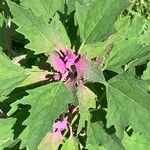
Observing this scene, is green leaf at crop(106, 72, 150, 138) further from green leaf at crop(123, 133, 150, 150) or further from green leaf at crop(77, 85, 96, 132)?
green leaf at crop(123, 133, 150, 150)

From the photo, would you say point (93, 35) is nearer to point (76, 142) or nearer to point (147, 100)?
point (147, 100)

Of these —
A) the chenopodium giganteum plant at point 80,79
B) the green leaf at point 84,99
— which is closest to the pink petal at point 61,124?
the chenopodium giganteum plant at point 80,79

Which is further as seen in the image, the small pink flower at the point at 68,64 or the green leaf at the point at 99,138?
the green leaf at the point at 99,138

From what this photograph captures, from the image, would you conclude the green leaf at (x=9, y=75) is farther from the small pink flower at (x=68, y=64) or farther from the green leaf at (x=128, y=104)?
the green leaf at (x=128, y=104)

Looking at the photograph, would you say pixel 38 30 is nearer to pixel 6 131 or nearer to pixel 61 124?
pixel 61 124

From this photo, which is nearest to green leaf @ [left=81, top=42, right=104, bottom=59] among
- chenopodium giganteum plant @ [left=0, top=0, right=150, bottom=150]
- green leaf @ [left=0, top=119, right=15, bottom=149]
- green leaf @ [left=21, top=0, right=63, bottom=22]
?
chenopodium giganteum plant @ [left=0, top=0, right=150, bottom=150]

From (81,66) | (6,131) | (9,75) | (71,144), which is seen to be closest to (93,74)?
(81,66)
